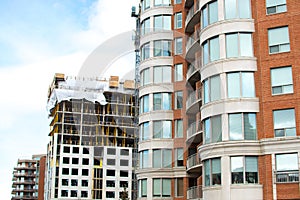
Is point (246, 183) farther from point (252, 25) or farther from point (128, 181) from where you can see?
point (128, 181)

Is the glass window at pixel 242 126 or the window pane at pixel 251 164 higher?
the glass window at pixel 242 126

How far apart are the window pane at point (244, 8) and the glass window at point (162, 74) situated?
42.0ft

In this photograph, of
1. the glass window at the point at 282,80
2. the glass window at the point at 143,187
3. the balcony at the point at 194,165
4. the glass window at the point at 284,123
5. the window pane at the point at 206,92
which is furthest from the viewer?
the glass window at the point at 143,187

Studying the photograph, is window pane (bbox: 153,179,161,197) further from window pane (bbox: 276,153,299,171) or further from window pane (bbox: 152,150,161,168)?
window pane (bbox: 276,153,299,171)

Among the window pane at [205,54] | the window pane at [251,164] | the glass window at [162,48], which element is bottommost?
the window pane at [251,164]

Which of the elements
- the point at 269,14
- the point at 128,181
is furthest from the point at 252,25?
the point at 128,181

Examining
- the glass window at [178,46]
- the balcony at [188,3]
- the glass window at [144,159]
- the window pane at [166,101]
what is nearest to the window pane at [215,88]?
the window pane at [166,101]

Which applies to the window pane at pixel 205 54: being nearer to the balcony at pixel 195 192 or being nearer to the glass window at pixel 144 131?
the balcony at pixel 195 192

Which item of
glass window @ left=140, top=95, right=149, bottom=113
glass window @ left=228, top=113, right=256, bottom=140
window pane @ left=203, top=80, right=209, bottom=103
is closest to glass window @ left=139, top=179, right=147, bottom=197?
glass window @ left=140, top=95, right=149, bottom=113

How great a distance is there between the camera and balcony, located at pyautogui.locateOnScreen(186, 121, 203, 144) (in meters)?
31.7

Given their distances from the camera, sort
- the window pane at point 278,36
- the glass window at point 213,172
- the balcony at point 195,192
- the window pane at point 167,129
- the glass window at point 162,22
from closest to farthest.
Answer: the glass window at point 213,172 < the window pane at point 278,36 < the balcony at point 195,192 < the window pane at point 167,129 < the glass window at point 162,22

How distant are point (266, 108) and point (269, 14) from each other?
5.84 metres

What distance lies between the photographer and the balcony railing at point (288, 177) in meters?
24.1

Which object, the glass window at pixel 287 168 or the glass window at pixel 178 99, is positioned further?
the glass window at pixel 178 99
